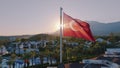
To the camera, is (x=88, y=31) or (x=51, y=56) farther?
(x=51, y=56)

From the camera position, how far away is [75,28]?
1287 centimetres

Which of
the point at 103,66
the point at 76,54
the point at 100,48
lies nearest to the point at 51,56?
the point at 76,54

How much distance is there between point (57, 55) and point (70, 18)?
32.1m

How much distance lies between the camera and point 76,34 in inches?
504

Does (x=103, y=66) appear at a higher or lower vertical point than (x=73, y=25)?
lower

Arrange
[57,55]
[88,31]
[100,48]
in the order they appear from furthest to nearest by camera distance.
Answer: [100,48] → [57,55] → [88,31]

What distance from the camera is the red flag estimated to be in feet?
41.7

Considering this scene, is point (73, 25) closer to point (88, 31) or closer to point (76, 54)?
point (88, 31)

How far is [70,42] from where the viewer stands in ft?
273

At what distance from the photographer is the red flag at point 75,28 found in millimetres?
12702

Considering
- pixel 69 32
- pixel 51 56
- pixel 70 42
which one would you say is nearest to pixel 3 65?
pixel 51 56

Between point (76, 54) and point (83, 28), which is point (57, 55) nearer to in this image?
point (76, 54)

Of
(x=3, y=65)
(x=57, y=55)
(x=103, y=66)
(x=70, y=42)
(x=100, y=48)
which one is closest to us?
(x=103, y=66)

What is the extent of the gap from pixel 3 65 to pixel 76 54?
35.1ft
